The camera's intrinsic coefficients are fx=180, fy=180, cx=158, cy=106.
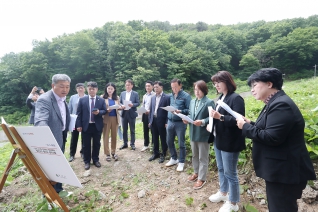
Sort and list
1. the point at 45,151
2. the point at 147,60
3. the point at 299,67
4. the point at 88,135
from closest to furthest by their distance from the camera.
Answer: the point at 45,151
the point at 88,135
the point at 147,60
the point at 299,67

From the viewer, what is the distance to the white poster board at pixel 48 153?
191 cm

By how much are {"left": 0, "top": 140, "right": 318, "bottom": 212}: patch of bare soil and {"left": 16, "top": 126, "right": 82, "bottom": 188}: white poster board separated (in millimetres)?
1120

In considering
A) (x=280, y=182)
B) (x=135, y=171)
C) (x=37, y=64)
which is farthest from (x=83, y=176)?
(x=37, y=64)

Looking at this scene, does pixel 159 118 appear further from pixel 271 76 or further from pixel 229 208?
pixel 271 76

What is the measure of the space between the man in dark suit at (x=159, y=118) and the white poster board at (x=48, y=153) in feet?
8.24

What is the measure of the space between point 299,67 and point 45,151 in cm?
4754

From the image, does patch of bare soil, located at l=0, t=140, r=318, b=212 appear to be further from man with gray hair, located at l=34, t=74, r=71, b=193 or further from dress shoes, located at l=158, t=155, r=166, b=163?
man with gray hair, located at l=34, t=74, r=71, b=193

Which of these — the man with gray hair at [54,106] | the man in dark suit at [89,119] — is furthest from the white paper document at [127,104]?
the man with gray hair at [54,106]

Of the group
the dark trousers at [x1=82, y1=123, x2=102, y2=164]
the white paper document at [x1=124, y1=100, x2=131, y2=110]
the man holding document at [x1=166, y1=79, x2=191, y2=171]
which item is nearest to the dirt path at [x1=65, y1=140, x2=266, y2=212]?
the dark trousers at [x1=82, y1=123, x2=102, y2=164]

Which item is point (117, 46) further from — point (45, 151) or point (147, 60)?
point (45, 151)

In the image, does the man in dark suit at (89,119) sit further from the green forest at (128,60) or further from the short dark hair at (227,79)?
the green forest at (128,60)

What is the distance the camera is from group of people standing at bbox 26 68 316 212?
1506 millimetres

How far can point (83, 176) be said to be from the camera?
393 cm

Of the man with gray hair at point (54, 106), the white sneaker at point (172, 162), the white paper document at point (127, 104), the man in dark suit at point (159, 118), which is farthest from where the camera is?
the white paper document at point (127, 104)
